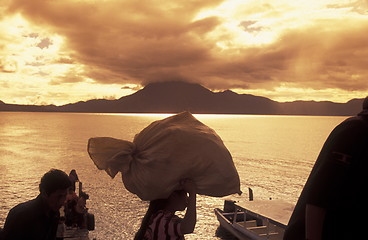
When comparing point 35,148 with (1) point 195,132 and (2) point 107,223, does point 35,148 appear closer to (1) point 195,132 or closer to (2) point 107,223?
(2) point 107,223

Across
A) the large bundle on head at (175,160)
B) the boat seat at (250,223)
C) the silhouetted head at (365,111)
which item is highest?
the silhouetted head at (365,111)

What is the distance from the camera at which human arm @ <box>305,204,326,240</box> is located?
2229 mm

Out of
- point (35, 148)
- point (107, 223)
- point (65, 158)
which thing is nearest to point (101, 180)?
point (107, 223)

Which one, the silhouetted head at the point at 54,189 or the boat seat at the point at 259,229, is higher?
the silhouetted head at the point at 54,189

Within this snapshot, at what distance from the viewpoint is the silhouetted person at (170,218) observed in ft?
10.4

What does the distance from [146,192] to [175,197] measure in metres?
0.31

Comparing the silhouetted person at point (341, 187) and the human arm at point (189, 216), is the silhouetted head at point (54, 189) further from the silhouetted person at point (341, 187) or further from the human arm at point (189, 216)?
the silhouetted person at point (341, 187)

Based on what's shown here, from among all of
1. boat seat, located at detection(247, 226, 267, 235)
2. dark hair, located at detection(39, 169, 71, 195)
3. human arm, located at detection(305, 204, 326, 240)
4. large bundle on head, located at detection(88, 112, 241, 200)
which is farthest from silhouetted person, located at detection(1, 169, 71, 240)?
boat seat, located at detection(247, 226, 267, 235)

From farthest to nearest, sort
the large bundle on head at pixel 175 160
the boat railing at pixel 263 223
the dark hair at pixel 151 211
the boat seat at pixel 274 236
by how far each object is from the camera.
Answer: the boat seat at pixel 274 236
the boat railing at pixel 263 223
the dark hair at pixel 151 211
the large bundle on head at pixel 175 160

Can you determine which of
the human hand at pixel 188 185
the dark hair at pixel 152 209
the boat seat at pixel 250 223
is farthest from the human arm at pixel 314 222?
the boat seat at pixel 250 223

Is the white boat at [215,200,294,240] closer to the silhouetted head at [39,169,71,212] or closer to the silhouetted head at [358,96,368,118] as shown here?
the silhouetted head at [39,169,71,212]

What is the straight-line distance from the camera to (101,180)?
214 ft

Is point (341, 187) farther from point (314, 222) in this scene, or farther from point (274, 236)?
point (274, 236)

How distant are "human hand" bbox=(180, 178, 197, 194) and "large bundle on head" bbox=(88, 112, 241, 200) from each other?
4 centimetres
